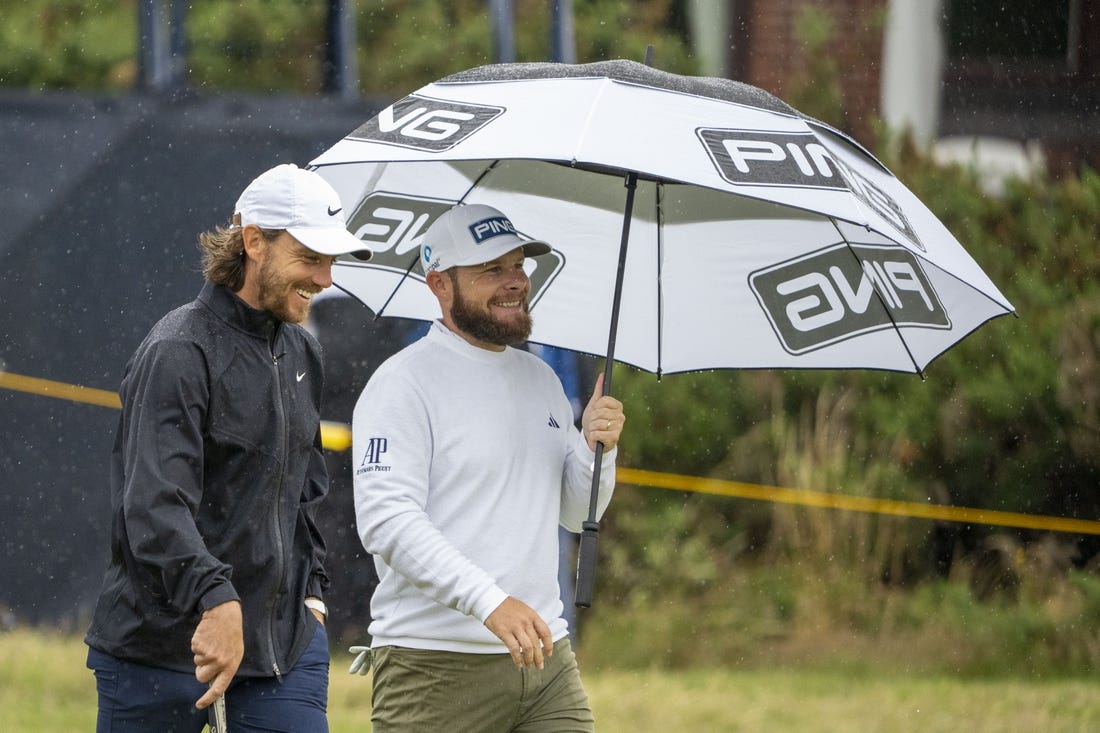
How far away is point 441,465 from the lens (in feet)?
13.0

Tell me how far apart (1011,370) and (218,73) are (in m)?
7.58

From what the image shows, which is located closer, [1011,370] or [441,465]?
[441,465]

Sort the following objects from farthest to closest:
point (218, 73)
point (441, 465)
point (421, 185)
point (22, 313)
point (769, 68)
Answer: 1. point (218, 73)
2. point (769, 68)
3. point (22, 313)
4. point (421, 185)
5. point (441, 465)

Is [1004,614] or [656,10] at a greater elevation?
[656,10]

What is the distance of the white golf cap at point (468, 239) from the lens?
4.07 meters

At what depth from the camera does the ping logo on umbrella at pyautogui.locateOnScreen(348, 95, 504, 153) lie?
153 inches

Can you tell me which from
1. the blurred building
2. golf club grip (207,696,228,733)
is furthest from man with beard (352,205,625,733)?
the blurred building

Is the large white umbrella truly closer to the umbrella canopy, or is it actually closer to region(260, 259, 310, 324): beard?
the umbrella canopy

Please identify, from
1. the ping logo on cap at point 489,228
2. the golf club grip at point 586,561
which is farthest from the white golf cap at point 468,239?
the golf club grip at point 586,561

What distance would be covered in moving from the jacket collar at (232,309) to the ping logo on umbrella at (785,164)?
104 cm

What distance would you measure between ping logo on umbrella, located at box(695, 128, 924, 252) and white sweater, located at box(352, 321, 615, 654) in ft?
2.43

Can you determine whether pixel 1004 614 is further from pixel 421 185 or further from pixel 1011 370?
pixel 421 185

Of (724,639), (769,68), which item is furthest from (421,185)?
(769,68)

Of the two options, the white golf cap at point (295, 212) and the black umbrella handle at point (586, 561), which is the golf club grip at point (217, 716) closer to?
the black umbrella handle at point (586, 561)
